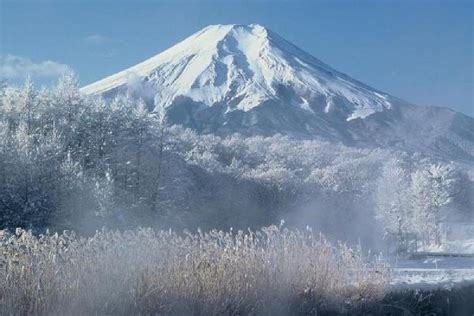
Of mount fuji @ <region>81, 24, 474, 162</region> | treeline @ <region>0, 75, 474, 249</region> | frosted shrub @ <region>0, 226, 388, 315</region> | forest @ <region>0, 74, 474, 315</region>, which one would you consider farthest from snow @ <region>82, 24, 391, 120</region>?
frosted shrub @ <region>0, 226, 388, 315</region>

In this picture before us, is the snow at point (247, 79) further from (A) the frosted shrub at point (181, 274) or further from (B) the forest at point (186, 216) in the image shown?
(A) the frosted shrub at point (181, 274)

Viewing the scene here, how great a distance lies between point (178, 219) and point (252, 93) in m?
79.2

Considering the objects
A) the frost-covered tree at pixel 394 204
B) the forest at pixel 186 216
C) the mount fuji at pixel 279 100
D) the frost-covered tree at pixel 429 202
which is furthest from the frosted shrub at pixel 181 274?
the mount fuji at pixel 279 100

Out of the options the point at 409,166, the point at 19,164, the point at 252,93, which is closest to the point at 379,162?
the point at 409,166

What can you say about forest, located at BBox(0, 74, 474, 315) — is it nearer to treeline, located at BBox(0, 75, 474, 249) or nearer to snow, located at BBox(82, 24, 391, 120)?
treeline, located at BBox(0, 75, 474, 249)

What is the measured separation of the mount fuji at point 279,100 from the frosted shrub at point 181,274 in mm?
79146

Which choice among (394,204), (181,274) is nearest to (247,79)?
(394,204)

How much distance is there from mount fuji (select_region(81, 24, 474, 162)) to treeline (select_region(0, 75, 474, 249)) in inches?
1579

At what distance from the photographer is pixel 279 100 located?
111 meters

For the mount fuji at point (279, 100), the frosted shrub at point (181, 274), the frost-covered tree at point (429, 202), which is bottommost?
the frosted shrub at point (181, 274)

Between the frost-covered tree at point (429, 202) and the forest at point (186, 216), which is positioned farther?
the frost-covered tree at point (429, 202)

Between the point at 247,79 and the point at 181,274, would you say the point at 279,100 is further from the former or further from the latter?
the point at 181,274

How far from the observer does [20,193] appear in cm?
2928

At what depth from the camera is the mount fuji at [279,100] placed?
99438 millimetres
